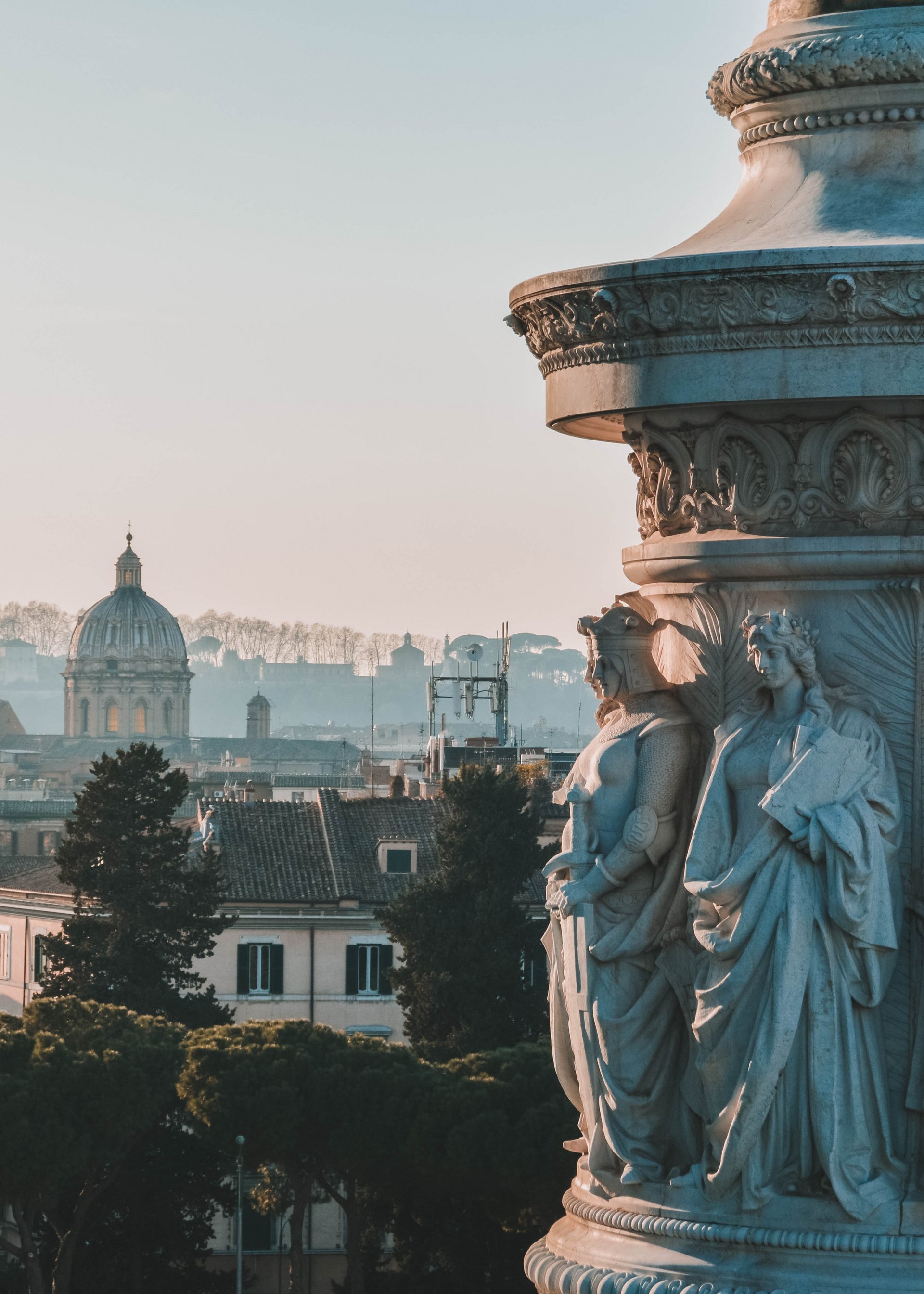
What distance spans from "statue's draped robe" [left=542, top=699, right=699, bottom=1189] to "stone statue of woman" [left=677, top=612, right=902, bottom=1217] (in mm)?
117

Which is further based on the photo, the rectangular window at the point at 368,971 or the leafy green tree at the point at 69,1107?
the rectangular window at the point at 368,971

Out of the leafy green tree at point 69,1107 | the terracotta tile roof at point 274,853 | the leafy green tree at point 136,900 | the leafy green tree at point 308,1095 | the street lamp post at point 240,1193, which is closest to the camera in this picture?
the leafy green tree at point 69,1107

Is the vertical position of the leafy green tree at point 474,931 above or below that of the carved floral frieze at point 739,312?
below

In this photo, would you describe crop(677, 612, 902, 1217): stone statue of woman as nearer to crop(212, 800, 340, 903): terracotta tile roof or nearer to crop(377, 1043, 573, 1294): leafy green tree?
crop(377, 1043, 573, 1294): leafy green tree

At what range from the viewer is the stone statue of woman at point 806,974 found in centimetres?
354

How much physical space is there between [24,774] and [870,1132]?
5013 inches

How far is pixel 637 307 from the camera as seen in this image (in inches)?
144

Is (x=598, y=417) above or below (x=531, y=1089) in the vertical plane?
above

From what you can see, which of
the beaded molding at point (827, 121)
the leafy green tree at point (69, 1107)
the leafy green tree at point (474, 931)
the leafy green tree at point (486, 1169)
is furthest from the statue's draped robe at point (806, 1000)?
the leafy green tree at point (474, 931)

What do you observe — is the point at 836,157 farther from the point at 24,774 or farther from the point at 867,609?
the point at 24,774

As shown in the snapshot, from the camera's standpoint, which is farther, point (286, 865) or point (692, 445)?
point (286, 865)

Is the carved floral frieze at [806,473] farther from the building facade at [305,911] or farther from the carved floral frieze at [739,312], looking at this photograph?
the building facade at [305,911]

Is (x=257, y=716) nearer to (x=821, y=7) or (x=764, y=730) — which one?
(x=821, y=7)

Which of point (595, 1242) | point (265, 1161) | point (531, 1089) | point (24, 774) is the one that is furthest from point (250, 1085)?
point (24, 774)
